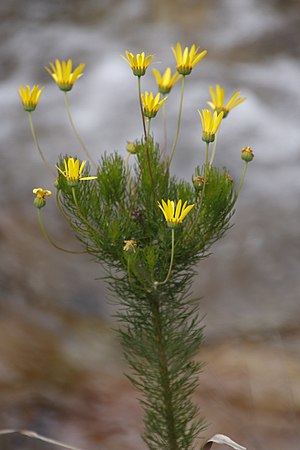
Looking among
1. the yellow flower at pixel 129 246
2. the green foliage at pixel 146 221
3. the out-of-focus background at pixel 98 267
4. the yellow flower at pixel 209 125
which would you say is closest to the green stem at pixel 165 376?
the green foliage at pixel 146 221

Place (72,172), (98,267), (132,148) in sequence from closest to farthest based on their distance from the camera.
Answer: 1. (72,172)
2. (132,148)
3. (98,267)

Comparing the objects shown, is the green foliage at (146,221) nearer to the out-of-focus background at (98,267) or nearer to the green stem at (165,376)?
the green stem at (165,376)

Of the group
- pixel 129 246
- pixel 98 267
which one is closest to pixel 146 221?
pixel 129 246

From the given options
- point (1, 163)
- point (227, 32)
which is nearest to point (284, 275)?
point (1, 163)

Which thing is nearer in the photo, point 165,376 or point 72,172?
point 72,172

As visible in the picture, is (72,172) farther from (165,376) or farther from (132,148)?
(165,376)

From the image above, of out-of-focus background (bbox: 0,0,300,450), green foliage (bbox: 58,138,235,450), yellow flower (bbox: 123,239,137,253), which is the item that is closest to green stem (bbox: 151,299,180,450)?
green foliage (bbox: 58,138,235,450)

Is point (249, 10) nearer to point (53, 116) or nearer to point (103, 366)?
point (53, 116)
